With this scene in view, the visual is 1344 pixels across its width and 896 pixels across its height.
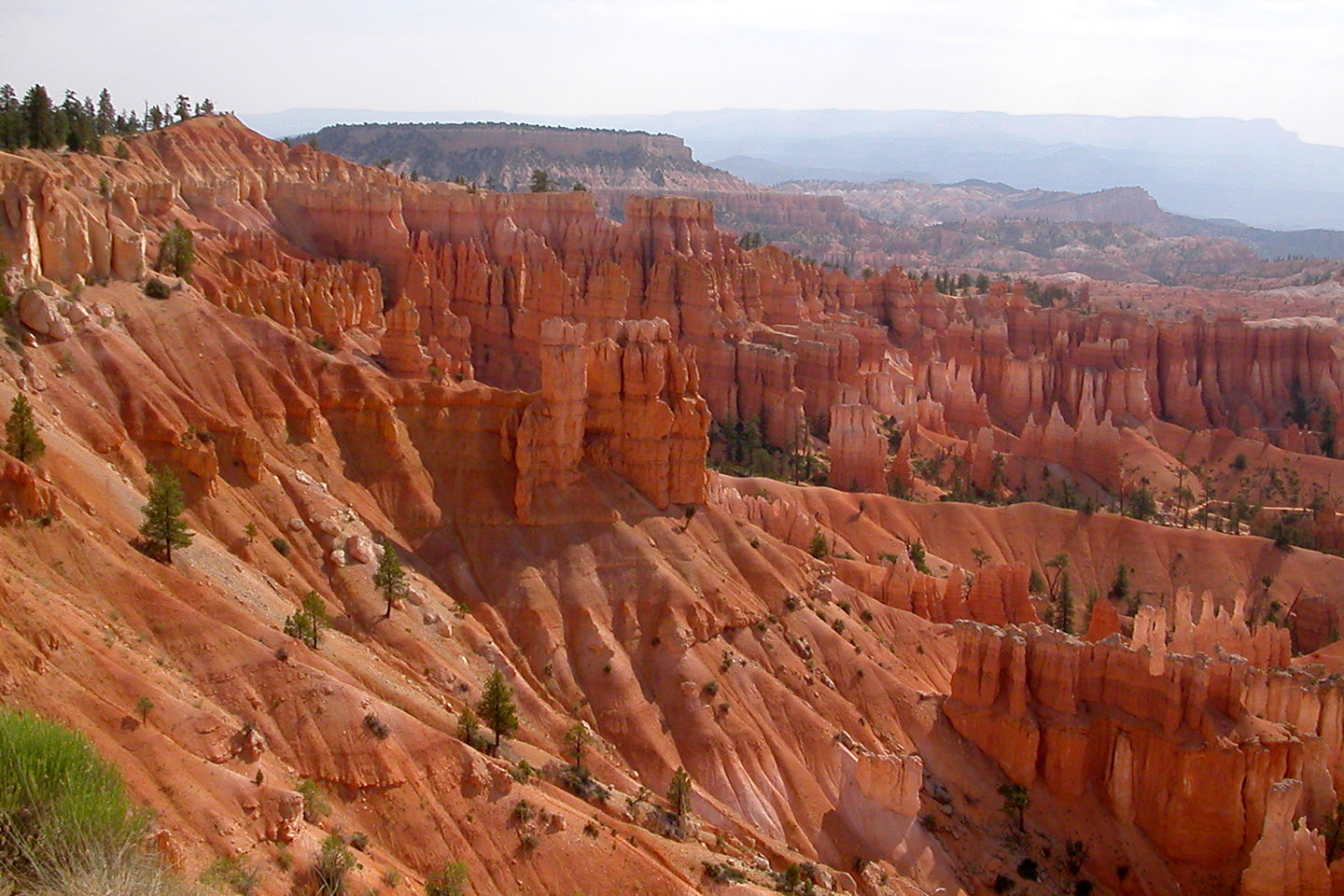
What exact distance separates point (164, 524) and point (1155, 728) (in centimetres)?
3062

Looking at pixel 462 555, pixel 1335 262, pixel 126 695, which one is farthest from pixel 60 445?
pixel 1335 262

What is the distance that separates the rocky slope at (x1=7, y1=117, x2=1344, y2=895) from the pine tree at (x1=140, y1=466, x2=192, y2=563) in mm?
886

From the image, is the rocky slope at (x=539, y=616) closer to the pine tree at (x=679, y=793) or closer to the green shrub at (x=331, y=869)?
the green shrub at (x=331, y=869)

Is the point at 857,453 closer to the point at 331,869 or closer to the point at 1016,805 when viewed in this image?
the point at 1016,805

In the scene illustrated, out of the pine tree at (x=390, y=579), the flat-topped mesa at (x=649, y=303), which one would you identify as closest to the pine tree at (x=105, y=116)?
the flat-topped mesa at (x=649, y=303)

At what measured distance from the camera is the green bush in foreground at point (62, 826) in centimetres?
1544

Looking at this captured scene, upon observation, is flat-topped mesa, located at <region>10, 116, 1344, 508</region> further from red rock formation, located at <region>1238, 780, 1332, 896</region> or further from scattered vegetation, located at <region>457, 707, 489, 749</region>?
red rock formation, located at <region>1238, 780, 1332, 896</region>

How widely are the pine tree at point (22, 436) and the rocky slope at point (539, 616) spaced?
67 cm

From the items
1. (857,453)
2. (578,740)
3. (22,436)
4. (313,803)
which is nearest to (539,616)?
(578,740)

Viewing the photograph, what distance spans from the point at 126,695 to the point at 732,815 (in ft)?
60.7

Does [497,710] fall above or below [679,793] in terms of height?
above

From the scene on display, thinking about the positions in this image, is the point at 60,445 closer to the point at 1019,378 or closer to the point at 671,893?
the point at 671,893

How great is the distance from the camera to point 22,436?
28.1m

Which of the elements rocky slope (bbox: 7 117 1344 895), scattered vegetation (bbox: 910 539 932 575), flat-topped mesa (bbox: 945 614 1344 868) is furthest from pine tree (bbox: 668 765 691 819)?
scattered vegetation (bbox: 910 539 932 575)
